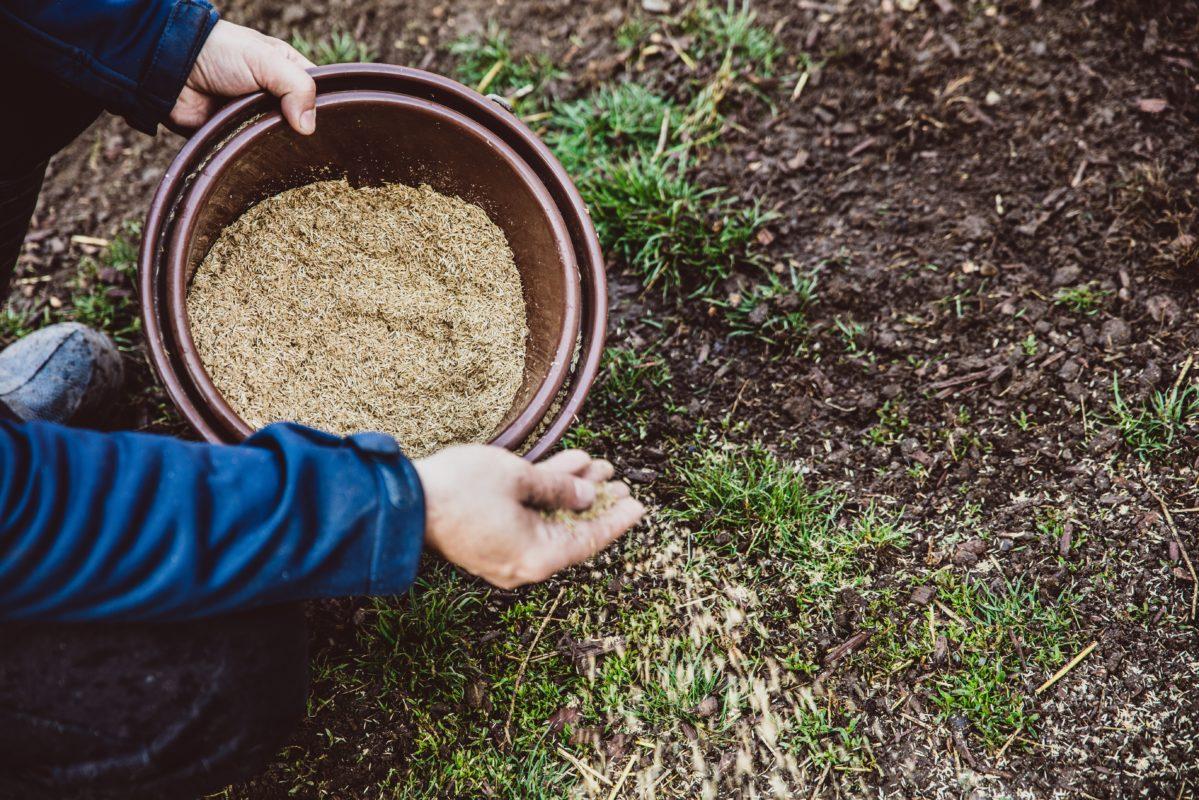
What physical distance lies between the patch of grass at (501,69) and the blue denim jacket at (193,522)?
1.54 m

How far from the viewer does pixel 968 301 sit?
6.69 ft

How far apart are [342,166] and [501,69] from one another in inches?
33.4

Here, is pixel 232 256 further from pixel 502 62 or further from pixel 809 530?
pixel 809 530

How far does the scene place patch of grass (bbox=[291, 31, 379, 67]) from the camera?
7.95 ft

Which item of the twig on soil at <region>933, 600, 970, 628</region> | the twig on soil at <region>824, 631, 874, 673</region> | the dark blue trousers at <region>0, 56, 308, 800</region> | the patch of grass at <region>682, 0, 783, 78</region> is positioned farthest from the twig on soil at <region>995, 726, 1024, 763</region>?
the patch of grass at <region>682, 0, 783, 78</region>

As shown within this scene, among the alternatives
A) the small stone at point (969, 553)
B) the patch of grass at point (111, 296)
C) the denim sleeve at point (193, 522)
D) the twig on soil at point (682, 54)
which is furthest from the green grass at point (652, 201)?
the patch of grass at point (111, 296)

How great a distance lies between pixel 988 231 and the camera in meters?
2.09

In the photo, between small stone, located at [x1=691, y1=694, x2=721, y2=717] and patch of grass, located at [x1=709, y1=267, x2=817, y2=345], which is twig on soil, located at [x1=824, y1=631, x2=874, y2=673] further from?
patch of grass, located at [x1=709, y1=267, x2=817, y2=345]

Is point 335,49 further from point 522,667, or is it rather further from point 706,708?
point 706,708

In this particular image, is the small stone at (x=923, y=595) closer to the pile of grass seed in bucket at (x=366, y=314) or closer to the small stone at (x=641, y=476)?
the small stone at (x=641, y=476)

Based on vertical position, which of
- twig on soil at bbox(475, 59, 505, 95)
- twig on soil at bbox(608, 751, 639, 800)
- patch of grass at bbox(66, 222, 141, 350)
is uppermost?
twig on soil at bbox(475, 59, 505, 95)

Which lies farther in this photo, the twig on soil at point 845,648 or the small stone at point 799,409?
the small stone at point 799,409

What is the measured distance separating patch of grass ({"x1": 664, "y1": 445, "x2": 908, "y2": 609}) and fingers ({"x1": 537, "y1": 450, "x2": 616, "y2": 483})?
522 millimetres

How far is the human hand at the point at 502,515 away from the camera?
1244 mm
